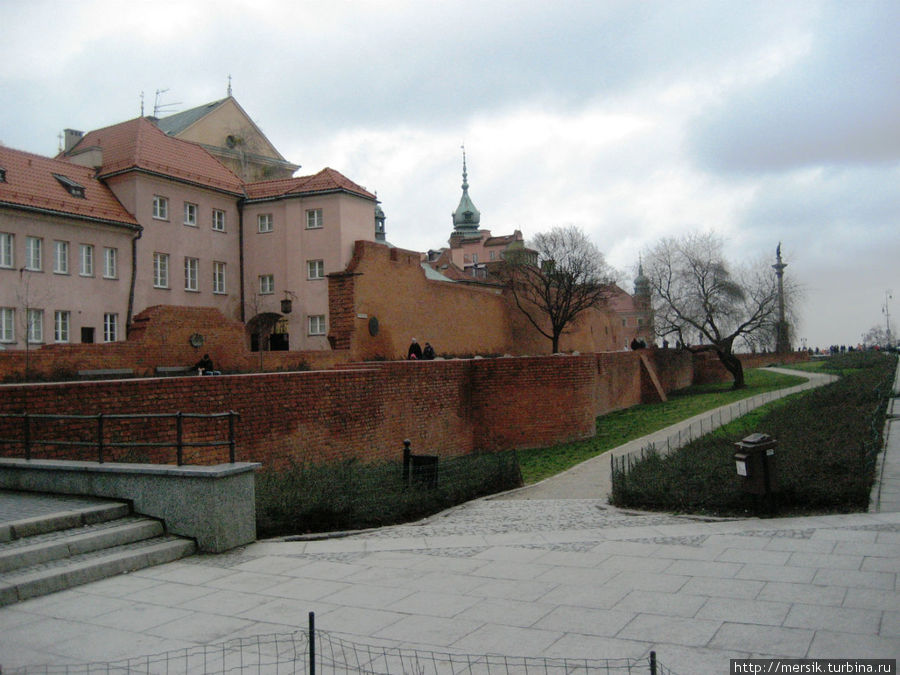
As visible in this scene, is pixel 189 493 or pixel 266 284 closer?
pixel 189 493

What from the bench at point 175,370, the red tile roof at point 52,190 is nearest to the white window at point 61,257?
the red tile roof at point 52,190

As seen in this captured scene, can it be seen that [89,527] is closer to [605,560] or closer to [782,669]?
[605,560]

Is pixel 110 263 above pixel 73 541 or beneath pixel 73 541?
above

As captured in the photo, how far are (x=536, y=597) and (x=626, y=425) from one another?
72.1ft

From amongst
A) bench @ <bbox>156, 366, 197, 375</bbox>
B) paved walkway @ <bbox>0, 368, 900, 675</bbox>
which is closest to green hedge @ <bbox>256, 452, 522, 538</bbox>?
paved walkway @ <bbox>0, 368, 900, 675</bbox>

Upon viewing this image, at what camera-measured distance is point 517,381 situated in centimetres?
2297

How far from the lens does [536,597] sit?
638 centimetres

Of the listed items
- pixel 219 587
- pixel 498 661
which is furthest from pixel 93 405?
pixel 498 661

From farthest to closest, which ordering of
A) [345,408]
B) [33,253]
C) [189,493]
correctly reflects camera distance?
1. [33,253]
2. [345,408]
3. [189,493]

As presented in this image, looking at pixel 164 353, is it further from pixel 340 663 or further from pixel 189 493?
pixel 340 663

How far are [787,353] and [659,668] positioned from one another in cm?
6906

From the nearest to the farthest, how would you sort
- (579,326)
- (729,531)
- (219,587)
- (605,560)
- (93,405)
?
(219,587) → (605,560) → (729,531) → (93,405) → (579,326)

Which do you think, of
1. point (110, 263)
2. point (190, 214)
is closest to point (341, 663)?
point (110, 263)

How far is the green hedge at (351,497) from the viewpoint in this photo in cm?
924
